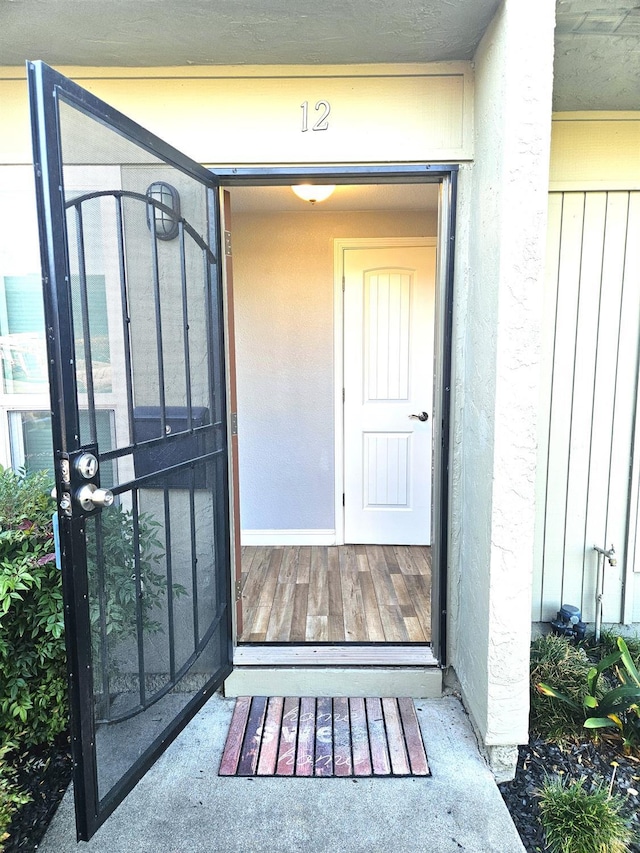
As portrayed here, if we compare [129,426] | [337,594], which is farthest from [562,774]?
[129,426]

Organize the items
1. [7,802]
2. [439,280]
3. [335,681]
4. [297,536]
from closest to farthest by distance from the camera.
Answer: [7,802] → [439,280] → [335,681] → [297,536]

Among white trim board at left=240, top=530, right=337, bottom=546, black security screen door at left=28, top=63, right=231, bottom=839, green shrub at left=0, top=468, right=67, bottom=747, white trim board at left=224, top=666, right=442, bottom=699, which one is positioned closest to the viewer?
black security screen door at left=28, top=63, right=231, bottom=839

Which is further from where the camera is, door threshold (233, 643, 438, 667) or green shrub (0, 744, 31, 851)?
door threshold (233, 643, 438, 667)

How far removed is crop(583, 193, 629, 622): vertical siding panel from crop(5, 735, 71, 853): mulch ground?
2377mm

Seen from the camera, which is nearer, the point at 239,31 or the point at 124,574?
the point at 124,574

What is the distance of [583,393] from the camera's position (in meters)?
2.38

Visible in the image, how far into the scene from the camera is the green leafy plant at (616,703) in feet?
5.86

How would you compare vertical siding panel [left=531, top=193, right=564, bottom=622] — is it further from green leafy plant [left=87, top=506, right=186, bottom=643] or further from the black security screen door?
green leafy plant [left=87, top=506, right=186, bottom=643]

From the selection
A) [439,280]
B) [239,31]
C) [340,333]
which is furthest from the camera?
[340,333]

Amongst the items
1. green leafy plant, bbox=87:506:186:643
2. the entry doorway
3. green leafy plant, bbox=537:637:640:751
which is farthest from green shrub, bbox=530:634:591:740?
green leafy plant, bbox=87:506:186:643

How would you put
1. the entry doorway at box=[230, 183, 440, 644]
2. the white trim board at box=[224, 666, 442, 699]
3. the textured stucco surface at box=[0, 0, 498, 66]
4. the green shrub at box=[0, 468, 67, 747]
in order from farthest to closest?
the entry doorway at box=[230, 183, 440, 644]
the white trim board at box=[224, 666, 442, 699]
the green shrub at box=[0, 468, 67, 747]
the textured stucco surface at box=[0, 0, 498, 66]

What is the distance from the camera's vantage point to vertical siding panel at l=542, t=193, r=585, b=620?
2299 mm

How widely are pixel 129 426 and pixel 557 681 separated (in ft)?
6.36

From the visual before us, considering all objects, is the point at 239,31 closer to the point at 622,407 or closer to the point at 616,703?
the point at 622,407
